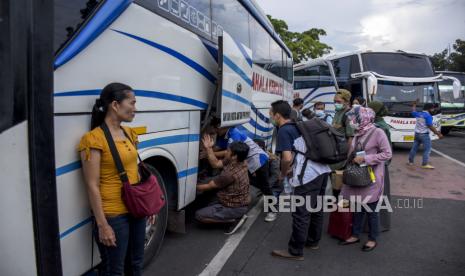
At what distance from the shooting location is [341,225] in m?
4.79

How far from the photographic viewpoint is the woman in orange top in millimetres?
2566

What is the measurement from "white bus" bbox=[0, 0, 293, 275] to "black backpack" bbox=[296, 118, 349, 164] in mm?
1199

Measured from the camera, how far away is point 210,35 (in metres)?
4.95

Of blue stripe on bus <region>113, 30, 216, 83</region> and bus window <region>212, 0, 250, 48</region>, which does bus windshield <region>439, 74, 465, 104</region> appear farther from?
blue stripe on bus <region>113, 30, 216, 83</region>

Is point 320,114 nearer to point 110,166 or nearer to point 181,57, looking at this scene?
point 181,57

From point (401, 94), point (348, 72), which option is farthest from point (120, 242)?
point (348, 72)

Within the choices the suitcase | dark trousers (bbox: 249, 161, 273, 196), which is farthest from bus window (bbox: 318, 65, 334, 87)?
the suitcase

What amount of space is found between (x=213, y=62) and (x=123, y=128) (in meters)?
2.44

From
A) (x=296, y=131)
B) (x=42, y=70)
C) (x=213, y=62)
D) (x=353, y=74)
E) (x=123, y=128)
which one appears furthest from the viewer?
(x=353, y=74)

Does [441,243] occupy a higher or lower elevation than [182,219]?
lower

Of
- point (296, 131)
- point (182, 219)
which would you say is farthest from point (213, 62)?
point (182, 219)

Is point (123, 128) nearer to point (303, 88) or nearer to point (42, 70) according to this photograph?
point (42, 70)

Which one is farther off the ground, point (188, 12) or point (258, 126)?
point (188, 12)

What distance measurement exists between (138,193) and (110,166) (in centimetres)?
26
